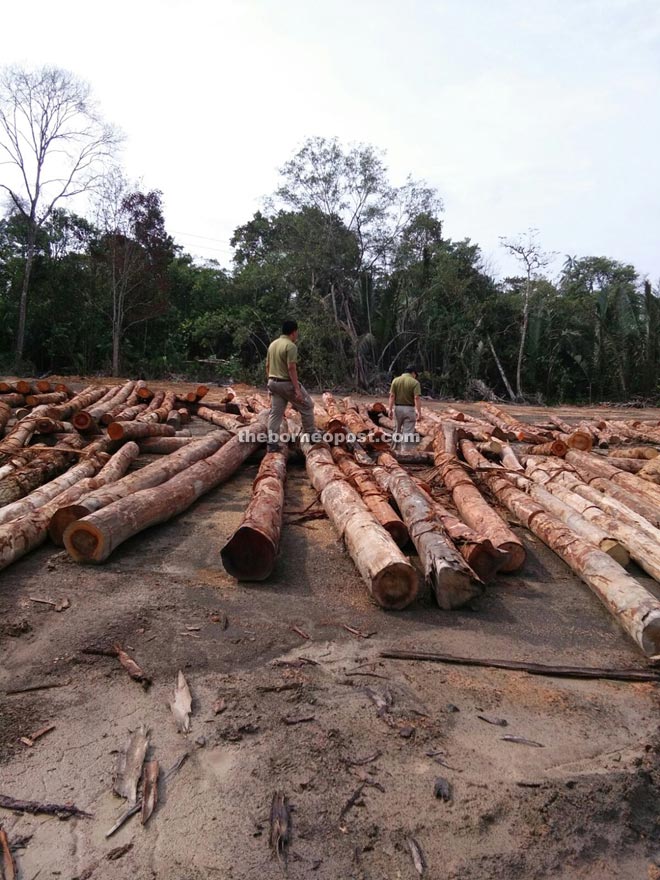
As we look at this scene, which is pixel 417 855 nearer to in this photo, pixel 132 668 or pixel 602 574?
pixel 132 668

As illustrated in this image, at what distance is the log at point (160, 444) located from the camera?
334 inches

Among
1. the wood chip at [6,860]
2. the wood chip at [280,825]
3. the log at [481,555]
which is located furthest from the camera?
the log at [481,555]

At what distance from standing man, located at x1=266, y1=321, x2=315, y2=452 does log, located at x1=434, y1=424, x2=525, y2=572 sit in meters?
1.98

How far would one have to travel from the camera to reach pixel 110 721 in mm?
2812

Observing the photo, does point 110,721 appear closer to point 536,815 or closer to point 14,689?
point 14,689

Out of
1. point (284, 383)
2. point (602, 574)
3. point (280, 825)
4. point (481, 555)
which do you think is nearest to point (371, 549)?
point (481, 555)

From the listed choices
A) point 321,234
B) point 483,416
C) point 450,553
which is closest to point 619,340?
point 483,416

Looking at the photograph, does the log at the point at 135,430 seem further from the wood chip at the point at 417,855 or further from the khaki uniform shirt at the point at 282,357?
the wood chip at the point at 417,855

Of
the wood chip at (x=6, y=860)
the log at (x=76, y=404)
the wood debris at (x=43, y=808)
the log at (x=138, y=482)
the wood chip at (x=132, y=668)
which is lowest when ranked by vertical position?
the wood chip at (x=6, y=860)

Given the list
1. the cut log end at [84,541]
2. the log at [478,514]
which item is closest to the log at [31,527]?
the cut log end at [84,541]

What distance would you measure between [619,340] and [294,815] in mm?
22927

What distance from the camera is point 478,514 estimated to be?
5430 mm

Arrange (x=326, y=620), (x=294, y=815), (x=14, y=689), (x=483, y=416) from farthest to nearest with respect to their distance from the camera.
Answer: (x=483, y=416) < (x=326, y=620) < (x=14, y=689) < (x=294, y=815)

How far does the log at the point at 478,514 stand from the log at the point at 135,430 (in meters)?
4.32
